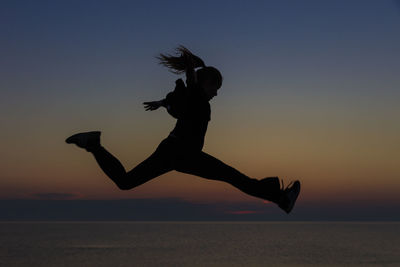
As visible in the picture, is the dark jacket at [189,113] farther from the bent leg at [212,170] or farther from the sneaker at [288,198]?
the sneaker at [288,198]

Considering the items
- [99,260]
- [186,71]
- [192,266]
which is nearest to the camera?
[186,71]

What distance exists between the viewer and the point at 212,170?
699 centimetres

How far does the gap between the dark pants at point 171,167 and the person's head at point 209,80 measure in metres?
0.74

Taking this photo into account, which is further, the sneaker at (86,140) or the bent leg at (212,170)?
the sneaker at (86,140)

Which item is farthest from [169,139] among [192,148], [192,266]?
[192,266]

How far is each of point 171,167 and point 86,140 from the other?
4.02ft

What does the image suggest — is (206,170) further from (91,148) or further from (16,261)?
Answer: (16,261)

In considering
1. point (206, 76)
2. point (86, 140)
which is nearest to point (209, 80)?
point (206, 76)

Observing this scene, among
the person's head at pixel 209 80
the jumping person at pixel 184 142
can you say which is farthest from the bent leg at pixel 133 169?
the person's head at pixel 209 80

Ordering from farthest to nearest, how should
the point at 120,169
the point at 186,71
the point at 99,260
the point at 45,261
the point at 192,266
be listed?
1. the point at 99,260
2. the point at 45,261
3. the point at 192,266
4. the point at 120,169
5. the point at 186,71

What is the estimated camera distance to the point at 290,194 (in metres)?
7.59

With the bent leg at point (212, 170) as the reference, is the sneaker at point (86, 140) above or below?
above

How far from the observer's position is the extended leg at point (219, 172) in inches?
272

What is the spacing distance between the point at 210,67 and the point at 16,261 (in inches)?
6072
